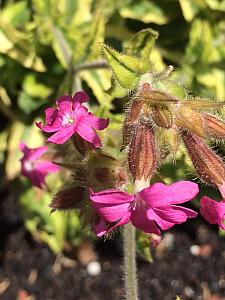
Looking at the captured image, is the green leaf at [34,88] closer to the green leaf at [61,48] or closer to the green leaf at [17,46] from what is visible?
the green leaf at [17,46]

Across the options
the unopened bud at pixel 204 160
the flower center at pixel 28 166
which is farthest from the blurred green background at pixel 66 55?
the unopened bud at pixel 204 160

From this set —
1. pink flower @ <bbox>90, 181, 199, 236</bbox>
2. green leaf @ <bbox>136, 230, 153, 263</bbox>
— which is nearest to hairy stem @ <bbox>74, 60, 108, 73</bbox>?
green leaf @ <bbox>136, 230, 153, 263</bbox>

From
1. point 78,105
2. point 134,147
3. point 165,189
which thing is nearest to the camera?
point 165,189

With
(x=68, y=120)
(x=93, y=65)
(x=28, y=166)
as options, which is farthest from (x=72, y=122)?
(x=93, y=65)

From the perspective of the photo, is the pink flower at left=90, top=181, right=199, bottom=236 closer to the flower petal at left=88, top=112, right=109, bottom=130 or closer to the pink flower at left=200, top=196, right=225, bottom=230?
the pink flower at left=200, top=196, right=225, bottom=230

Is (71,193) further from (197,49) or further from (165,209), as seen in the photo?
(197,49)

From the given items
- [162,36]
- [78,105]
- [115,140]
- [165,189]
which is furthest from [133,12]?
[165,189]
